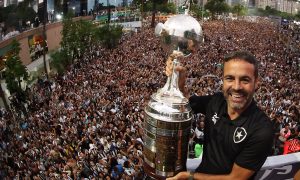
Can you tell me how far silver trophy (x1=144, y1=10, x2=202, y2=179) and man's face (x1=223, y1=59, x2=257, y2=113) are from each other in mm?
313

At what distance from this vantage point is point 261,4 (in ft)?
579

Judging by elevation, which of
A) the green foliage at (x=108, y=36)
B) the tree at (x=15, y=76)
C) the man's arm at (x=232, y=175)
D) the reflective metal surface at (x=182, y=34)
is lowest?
the tree at (x=15, y=76)

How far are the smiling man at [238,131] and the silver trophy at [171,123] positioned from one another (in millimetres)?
122

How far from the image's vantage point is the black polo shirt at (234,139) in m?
2.08

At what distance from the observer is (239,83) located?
213 centimetres

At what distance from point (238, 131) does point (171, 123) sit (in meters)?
0.39

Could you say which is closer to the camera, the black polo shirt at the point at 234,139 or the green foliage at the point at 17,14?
the black polo shirt at the point at 234,139

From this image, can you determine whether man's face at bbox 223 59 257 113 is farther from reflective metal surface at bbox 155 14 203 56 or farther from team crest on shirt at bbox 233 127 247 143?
reflective metal surface at bbox 155 14 203 56

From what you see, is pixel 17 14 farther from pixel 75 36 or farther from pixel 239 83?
pixel 239 83

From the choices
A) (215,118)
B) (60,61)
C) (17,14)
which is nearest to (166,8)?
(17,14)

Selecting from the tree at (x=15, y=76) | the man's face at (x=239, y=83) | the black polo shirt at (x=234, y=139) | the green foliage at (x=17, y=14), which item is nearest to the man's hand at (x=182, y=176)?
the black polo shirt at (x=234, y=139)

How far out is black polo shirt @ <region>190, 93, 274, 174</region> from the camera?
2084mm

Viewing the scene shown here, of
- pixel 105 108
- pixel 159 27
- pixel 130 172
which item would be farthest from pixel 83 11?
pixel 159 27

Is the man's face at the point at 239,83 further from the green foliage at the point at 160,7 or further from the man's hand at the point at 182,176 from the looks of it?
the green foliage at the point at 160,7
